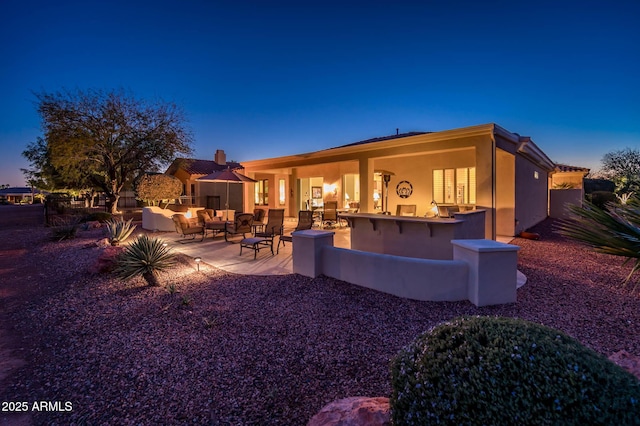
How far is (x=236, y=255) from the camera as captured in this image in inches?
325

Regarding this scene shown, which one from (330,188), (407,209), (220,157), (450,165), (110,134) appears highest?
(220,157)

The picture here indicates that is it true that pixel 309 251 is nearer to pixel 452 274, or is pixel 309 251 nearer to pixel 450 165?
pixel 452 274

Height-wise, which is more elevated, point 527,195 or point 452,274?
point 527,195

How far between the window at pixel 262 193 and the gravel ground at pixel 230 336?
1427 cm

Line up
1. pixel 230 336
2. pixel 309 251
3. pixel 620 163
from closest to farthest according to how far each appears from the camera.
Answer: pixel 230 336 < pixel 309 251 < pixel 620 163

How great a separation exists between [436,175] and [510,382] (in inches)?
499

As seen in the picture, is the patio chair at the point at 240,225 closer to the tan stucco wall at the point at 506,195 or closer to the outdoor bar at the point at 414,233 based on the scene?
the outdoor bar at the point at 414,233

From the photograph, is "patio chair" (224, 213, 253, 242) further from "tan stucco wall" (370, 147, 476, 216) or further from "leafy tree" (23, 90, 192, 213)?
"leafy tree" (23, 90, 192, 213)

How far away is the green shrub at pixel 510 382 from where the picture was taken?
1.27 m

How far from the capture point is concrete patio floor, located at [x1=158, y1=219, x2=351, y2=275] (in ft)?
22.2

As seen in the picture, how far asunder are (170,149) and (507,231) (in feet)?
63.0

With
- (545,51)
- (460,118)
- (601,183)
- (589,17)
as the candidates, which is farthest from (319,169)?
(601,183)

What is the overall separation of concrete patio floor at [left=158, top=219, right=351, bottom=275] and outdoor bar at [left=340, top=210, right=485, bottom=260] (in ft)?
5.63

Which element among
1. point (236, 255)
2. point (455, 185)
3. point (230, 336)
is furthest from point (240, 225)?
point (455, 185)
